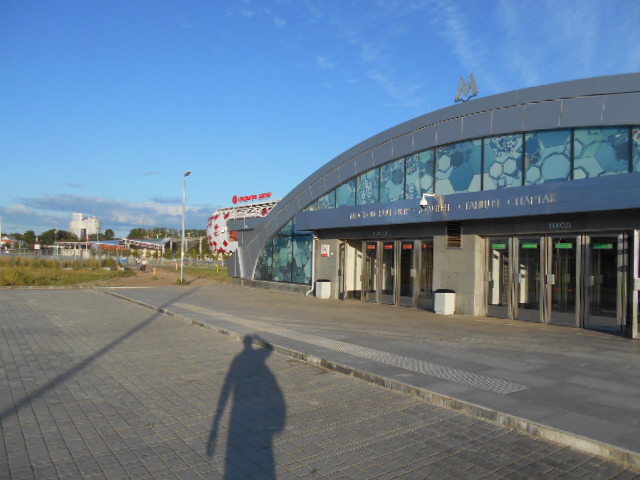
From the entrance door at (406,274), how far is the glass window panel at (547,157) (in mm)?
5540

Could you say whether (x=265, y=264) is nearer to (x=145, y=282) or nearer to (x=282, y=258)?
(x=282, y=258)

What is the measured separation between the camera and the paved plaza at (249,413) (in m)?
4.84

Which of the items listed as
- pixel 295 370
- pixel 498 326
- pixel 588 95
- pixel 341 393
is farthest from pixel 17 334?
pixel 588 95

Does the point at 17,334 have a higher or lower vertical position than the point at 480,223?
lower

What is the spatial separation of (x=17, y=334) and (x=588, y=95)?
53.6 ft

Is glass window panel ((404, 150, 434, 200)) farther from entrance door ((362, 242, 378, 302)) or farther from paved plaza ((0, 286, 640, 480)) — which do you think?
paved plaza ((0, 286, 640, 480))

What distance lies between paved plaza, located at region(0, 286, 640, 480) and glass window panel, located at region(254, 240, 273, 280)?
16.0m

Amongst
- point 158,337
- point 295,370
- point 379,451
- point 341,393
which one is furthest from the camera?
Result: point 158,337

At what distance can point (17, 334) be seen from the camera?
40.8ft

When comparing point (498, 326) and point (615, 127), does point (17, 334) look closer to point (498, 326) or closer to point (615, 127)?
point (498, 326)

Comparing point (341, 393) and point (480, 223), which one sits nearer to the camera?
point (341, 393)

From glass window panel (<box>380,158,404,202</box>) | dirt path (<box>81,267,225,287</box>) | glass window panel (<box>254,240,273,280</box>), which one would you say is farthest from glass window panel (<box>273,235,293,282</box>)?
glass window panel (<box>380,158,404,202</box>)

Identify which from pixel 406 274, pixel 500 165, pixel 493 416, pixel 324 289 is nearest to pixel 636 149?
pixel 500 165

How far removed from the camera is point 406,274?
2006 centimetres
